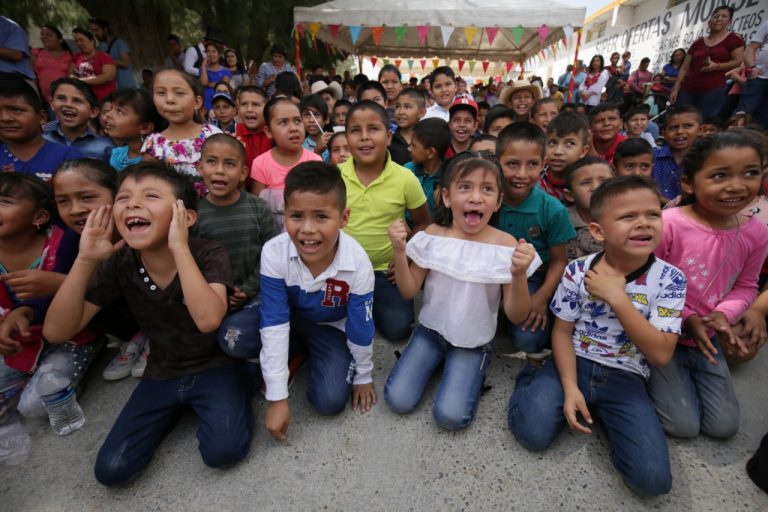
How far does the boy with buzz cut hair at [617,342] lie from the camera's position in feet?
4.65

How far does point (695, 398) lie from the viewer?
5.44 ft


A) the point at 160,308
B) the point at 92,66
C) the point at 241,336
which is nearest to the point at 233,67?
the point at 92,66

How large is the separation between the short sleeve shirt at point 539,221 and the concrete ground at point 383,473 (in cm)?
99

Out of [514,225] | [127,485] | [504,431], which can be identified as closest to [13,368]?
[127,485]

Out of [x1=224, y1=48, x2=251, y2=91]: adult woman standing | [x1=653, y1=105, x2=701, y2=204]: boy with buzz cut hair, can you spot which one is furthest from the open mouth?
[x1=224, y1=48, x2=251, y2=91]: adult woman standing

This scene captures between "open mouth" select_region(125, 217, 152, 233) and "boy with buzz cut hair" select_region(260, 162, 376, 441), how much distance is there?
49 centimetres

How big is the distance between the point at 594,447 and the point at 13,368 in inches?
109

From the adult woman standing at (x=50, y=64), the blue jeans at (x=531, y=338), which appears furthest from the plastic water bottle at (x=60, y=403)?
the adult woman standing at (x=50, y=64)

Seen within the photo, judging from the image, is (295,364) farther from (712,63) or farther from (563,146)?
(712,63)

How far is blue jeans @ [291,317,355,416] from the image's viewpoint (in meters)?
1.72

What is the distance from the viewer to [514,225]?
83.5 inches

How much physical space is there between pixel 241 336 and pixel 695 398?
6.96ft

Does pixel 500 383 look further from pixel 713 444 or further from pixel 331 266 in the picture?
pixel 331 266

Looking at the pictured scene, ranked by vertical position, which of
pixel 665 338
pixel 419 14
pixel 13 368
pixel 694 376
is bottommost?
pixel 694 376
